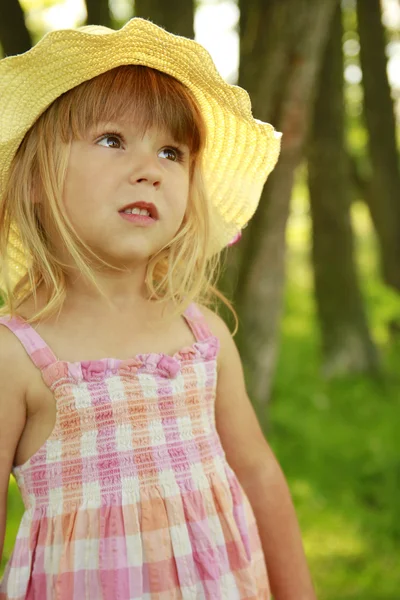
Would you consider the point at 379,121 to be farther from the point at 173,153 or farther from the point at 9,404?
the point at 9,404

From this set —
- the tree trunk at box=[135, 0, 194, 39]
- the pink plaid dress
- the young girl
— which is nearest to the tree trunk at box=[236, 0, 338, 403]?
the tree trunk at box=[135, 0, 194, 39]

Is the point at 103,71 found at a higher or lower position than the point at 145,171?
higher

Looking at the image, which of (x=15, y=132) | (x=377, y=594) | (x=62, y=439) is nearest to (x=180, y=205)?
(x=15, y=132)

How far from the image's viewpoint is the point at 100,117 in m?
1.97

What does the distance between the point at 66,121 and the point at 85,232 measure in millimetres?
278

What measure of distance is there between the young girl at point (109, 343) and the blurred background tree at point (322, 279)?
1.06 meters

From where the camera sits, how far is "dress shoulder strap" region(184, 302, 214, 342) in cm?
219

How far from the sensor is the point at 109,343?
2021 mm

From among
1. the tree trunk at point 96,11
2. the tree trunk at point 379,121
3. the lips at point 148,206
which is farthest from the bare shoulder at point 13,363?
the tree trunk at point 379,121

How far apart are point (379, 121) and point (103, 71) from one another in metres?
7.38

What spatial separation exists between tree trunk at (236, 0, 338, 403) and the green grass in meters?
0.35

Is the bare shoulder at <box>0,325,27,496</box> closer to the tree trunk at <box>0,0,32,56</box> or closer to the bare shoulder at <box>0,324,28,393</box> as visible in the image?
the bare shoulder at <box>0,324,28,393</box>

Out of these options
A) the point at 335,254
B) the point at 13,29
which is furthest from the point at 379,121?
the point at 13,29

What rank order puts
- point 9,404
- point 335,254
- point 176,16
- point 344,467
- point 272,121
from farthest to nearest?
point 335,254 < point 344,467 < point 176,16 < point 272,121 < point 9,404
